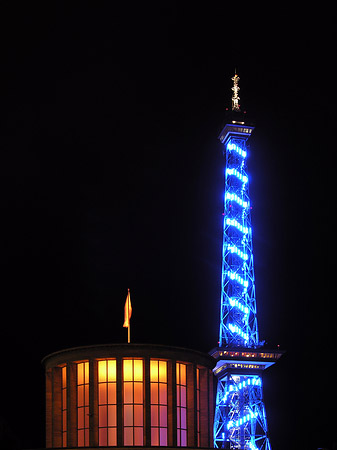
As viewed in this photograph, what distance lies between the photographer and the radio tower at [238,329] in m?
163

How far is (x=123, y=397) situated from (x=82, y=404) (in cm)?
388

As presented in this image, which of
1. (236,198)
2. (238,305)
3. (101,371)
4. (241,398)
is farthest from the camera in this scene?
(236,198)

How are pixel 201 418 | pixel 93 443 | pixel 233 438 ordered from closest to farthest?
pixel 93 443 < pixel 201 418 < pixel 233 438

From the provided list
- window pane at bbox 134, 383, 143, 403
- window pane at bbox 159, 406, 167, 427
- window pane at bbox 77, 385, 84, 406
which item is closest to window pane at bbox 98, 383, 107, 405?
window pane at bbox 77, 385, 84, 406

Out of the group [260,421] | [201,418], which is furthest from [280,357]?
[201,418]

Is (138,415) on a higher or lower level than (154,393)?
lower

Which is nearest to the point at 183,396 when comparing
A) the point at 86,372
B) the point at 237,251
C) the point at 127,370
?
the point at 127,370

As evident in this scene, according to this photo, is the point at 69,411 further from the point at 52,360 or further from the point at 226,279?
the point at 226,279

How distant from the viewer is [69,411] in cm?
7338

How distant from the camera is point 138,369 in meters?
73.2

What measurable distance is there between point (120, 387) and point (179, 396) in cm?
578

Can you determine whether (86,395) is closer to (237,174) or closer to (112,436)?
(112,436)

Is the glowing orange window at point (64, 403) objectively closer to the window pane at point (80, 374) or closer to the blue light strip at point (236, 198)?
the window pane at point (80, 374)

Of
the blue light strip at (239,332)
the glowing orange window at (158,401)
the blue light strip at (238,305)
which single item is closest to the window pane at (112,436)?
the glowing orange window at (158,401)
